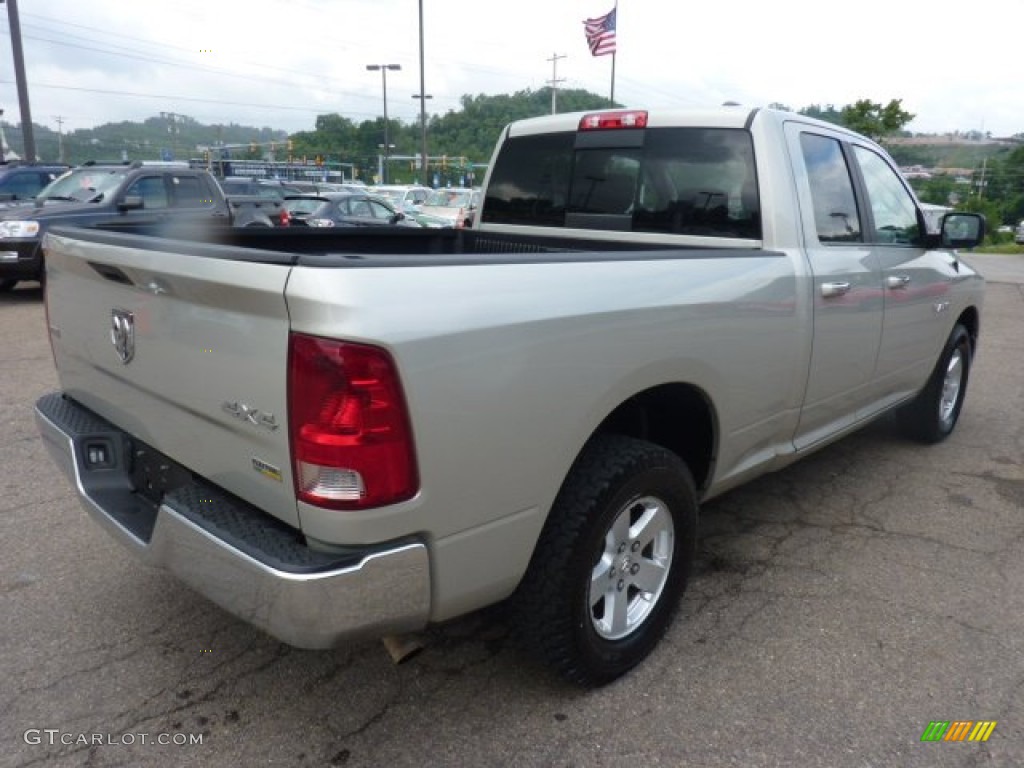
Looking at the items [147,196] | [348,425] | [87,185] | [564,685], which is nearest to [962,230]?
[564,685]

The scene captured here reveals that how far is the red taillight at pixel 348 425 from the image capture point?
174cm

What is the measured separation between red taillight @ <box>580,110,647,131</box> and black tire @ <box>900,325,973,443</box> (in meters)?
2.54

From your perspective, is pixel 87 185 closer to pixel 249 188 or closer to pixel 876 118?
pixel 249 188

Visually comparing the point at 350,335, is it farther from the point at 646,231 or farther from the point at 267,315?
the point at 646,231

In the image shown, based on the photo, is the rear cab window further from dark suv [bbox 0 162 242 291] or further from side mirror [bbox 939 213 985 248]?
dark suv [bbox 0 162 242 291]

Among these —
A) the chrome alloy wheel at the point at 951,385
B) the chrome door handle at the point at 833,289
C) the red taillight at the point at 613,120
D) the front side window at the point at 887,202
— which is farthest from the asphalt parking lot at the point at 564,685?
the red taillight at the point at 613,120

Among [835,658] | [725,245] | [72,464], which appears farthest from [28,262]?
[835,658]

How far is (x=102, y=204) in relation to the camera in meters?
10.1

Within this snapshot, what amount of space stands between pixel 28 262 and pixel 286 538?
9.80 meters

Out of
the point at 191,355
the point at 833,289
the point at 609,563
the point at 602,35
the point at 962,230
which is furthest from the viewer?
the point at 602,35

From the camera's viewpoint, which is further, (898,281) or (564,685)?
(898,281)

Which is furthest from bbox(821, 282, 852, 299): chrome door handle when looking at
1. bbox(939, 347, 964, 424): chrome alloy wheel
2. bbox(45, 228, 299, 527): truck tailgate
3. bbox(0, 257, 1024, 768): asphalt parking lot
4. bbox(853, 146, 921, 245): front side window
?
bbox(45, 228, 299, 527): truck tailgate

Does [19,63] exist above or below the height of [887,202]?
above

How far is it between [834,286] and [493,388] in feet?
6.46
